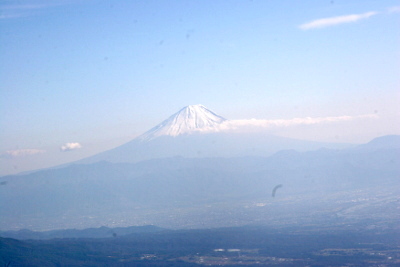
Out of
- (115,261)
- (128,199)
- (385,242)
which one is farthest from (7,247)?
(128,199)

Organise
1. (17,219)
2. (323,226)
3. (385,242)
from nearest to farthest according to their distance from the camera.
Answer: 1. (385,242)
2. (323,226)
3. (17,219)

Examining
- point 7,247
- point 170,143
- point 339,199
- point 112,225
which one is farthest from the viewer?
point 170,143

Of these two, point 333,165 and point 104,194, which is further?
point 333,165

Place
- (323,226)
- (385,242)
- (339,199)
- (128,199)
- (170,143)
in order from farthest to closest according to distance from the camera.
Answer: (170,143), (128,199), (339,199), (323,226), (385,242)

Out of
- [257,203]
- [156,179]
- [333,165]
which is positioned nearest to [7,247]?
[257,203]

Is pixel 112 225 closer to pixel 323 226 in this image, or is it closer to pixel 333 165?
pixel 323 226

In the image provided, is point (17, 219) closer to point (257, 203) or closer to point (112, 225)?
point (112, 225)

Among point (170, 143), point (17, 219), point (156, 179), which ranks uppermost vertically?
point (170, 143)

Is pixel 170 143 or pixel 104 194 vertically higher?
pixel 170 143

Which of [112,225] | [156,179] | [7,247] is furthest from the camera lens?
[156,179]
